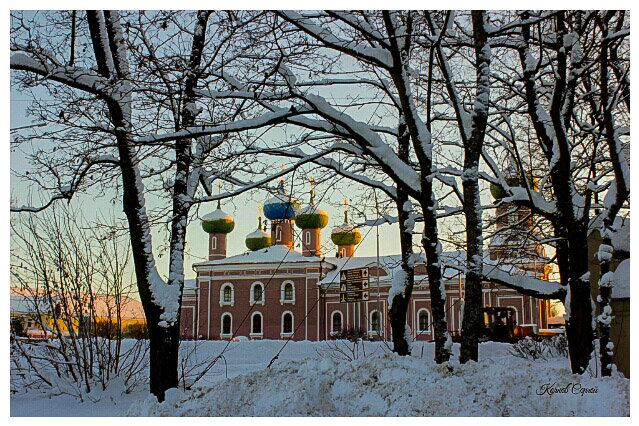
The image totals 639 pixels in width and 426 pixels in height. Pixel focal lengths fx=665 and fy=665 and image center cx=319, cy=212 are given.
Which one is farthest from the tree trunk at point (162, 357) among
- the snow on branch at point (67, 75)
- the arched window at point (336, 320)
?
the arched window at point (336, 320)

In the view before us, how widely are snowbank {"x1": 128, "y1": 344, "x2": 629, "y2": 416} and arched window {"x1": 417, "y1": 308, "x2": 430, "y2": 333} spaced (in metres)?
20.4

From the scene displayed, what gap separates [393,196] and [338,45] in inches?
66.5

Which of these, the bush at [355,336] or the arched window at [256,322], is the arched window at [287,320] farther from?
the bush at [355,336]

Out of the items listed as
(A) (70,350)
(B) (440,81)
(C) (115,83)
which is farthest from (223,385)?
(B) (440,81)

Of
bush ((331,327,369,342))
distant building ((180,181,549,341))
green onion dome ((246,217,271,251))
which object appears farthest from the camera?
green onion dome ((246,217,271,251))

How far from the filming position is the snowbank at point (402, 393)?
4.19 meters

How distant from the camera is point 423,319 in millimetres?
24844

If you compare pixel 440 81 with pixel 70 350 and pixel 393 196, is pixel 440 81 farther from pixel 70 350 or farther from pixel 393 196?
pixel 70 350

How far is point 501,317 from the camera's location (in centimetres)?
1867

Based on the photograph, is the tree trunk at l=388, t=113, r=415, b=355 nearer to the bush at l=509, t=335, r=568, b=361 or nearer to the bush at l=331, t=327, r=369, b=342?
the bush at l=331, t=327, r=369, b=342

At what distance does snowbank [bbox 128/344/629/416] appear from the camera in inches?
165

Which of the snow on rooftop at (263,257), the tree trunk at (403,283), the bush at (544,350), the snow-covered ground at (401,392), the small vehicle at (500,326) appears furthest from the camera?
the snow on rooftop at (263,257)

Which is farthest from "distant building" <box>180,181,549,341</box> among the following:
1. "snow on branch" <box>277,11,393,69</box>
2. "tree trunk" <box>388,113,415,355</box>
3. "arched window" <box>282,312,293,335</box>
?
"snow on branch" <box>277,11,393,69</box>

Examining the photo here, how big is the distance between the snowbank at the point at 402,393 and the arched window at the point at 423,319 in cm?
2035
